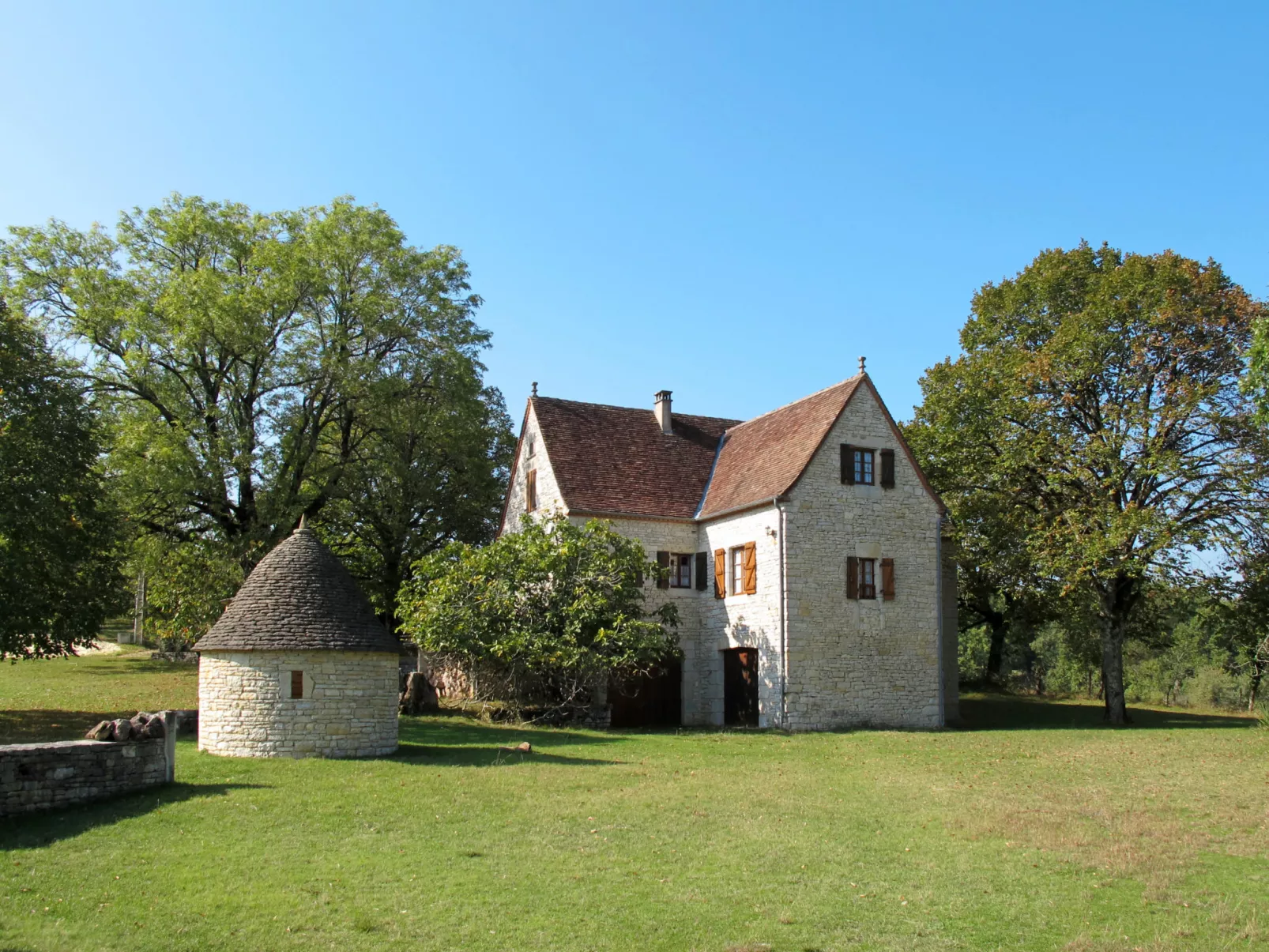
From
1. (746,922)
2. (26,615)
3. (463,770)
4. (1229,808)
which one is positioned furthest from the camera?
(26,615)

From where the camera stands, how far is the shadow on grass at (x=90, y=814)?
13.5 m

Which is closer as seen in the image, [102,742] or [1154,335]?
[102,742]

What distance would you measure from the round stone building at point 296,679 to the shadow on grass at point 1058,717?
1721cm

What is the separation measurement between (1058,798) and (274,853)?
11.7 metres

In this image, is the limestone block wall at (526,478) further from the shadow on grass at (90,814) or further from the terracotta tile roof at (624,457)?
the shadow on grass at (90,814)

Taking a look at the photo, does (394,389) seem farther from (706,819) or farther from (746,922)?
(746,922)

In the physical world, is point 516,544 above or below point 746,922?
above

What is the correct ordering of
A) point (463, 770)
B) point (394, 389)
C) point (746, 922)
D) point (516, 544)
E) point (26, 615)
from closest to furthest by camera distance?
point (746, 922)
point (463, 770)
point (26, 615)
point (516, 544)
point (394, 389)

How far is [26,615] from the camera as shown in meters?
24.2

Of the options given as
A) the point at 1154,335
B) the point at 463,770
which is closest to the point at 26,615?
the point at 463,770

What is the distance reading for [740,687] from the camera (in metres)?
31.2

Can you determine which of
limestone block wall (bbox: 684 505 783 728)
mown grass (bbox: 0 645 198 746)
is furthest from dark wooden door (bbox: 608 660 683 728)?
mown grass (bbox: 0 645 198 746)

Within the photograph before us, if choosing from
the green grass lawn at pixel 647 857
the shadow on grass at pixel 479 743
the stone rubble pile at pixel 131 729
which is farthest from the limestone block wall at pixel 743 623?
the stone rubble pile at pixel 131 729

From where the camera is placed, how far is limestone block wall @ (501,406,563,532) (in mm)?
33656
